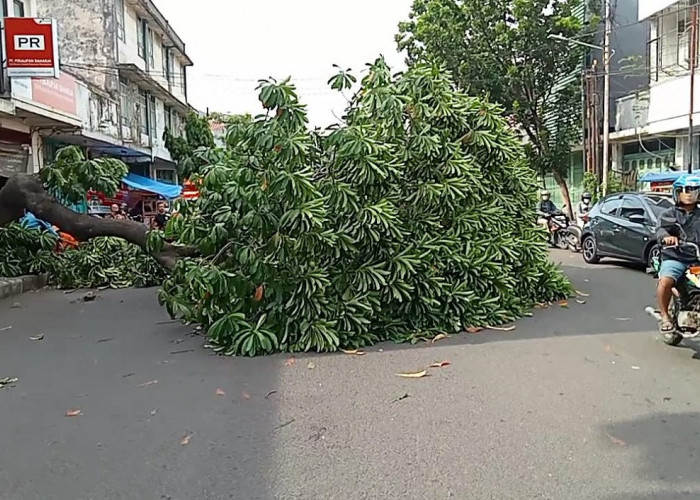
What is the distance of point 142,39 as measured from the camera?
95.2 ft

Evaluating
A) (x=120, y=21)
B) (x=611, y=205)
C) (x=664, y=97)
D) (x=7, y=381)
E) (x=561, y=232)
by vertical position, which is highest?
(x=120, y=21)

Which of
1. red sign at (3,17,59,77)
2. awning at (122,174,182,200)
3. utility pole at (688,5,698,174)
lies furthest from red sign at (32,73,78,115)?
utility pole at (688,5,698,174)

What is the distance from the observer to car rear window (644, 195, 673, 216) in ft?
43.3

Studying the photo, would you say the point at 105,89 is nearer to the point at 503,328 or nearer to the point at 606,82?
the point at 606,82

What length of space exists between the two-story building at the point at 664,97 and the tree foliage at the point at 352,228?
1116cm

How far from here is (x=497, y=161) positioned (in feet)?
31.7

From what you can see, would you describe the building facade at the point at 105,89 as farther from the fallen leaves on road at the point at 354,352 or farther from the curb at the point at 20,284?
the fallen leaves on road at the point at 354,352

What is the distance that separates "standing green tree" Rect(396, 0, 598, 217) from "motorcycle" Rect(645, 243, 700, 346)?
18.7m

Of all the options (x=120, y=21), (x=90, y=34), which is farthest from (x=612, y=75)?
(x=90, y=34)

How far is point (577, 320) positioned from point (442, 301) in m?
1.86

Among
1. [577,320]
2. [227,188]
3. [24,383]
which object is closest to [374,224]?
[227,188]

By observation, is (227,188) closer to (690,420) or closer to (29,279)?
(690,420)

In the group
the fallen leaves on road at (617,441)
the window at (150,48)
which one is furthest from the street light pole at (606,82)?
the fallen leaves on road at (617,441)

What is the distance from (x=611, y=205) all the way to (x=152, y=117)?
2085cm
